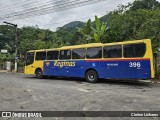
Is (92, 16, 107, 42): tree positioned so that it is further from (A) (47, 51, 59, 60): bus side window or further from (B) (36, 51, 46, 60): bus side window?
(B) (36, 51, 46, 60): bus side window

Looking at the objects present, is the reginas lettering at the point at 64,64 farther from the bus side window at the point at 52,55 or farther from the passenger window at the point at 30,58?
the passenger window at the point at 30,58

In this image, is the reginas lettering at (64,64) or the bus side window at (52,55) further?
the bus side window at (52,55)

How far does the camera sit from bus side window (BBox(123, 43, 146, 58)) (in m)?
13.2

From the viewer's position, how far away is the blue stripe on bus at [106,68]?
43.6ft

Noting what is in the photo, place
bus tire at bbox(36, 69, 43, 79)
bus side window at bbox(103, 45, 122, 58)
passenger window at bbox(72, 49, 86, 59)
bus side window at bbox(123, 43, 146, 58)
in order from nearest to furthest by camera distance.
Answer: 1. bus side window at bbox(123, 43, 146, 58)
2. bus side window at bbox(103, 45, 122, 58)
3. passenger window at bbox(72, 49, 86, 59)
4. bus tire at bbox(36, 69, 43, 79)

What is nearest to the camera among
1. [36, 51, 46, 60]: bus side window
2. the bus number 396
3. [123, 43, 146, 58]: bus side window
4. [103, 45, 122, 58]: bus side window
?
[123, 43, 146, 58]: bus side window

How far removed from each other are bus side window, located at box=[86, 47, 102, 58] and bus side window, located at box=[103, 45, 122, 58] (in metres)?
0.43

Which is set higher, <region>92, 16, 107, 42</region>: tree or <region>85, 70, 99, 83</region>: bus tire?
<region>92, 16, 107, 42</region>: tree

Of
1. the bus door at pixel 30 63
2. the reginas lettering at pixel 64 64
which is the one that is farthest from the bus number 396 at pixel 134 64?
the bus door at pixel 30 63

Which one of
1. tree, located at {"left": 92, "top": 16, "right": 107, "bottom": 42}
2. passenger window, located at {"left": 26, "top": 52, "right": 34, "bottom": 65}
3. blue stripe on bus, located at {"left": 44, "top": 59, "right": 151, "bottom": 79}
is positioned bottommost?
blue stripe on bus, located at {"left": 44, "top": 59, "right": 151, "bottom": 79}

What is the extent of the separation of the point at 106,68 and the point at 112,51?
4.06 ft

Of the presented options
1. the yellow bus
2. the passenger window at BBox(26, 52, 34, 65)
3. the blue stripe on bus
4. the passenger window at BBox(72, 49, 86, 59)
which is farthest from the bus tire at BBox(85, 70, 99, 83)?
the passenger window at BBox(26, 52, 34, 65)

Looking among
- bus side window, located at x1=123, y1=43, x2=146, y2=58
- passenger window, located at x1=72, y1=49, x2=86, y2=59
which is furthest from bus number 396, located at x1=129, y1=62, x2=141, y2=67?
passenger window, located at x1=72, y1=49, x2=86, y2=59

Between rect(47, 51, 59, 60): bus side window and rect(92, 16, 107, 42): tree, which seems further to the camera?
rect(92, 16, 107, 42): tree
